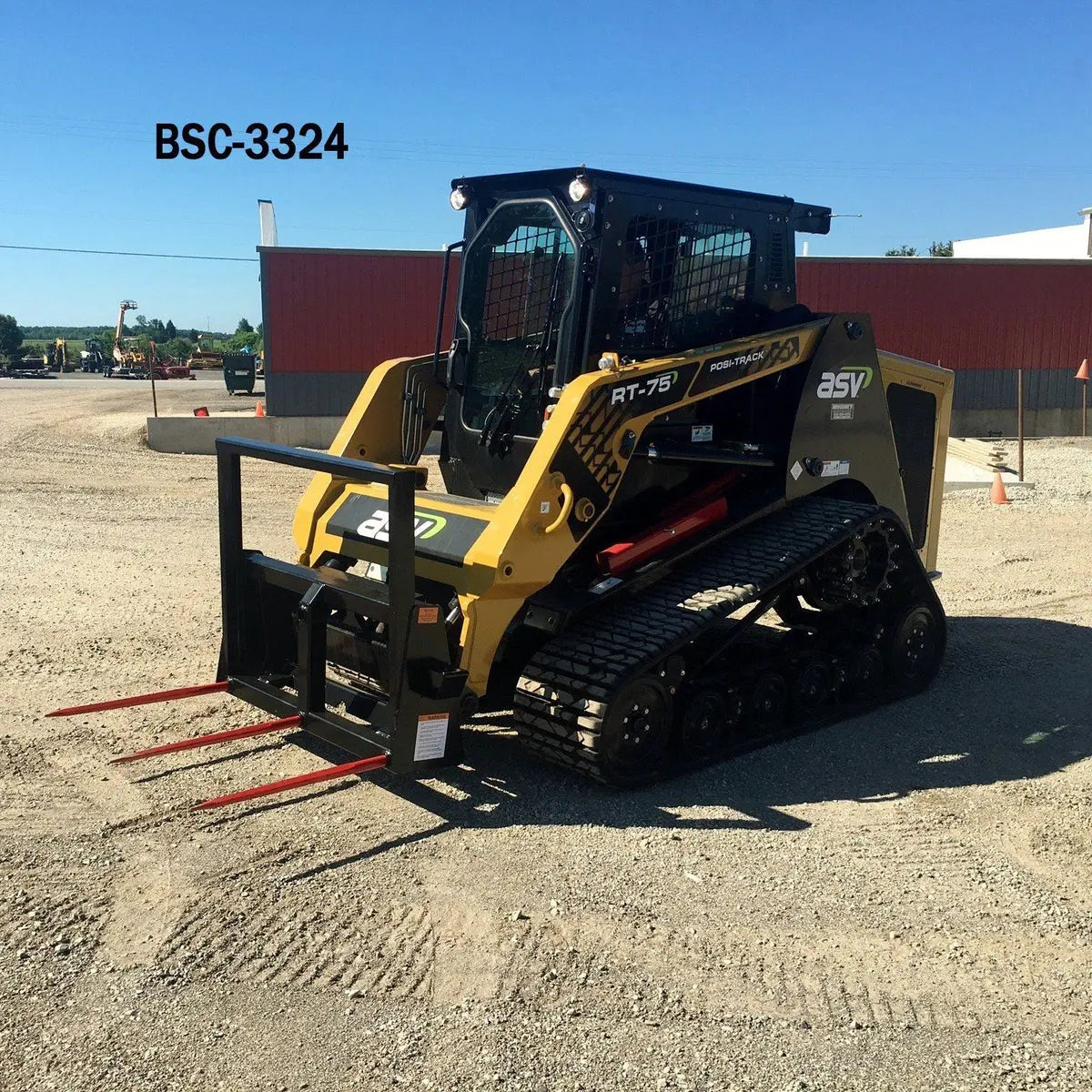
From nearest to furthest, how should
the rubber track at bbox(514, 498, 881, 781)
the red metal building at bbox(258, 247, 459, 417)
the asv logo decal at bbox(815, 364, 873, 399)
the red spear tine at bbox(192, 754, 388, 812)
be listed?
the red spear tine at bbox(192, 754, 388, 812), the rubber track at bbox(514, 498, 881, 781), the asv logo decal at bbox(815, 364, 873, 399), the red metal building at bbox(258, 247, 459, 417)

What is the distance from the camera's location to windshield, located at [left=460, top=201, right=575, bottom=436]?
18.0 ft

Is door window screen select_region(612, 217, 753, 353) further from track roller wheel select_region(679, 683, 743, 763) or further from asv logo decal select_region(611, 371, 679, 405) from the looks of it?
track roller wheel select_region(679, 683, 743, 763)

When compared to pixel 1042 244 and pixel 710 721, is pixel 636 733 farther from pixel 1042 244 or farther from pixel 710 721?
pixel 1042 244

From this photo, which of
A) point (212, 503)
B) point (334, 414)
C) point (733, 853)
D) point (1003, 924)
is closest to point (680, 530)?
point (733, 853)

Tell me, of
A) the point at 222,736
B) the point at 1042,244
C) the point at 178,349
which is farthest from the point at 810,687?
the point at 178,349

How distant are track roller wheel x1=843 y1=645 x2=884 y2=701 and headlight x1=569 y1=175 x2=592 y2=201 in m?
2.91

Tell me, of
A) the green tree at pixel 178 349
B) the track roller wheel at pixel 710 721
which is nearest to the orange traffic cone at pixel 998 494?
the track roller wheel at pixel 710 721

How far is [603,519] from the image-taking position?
5.48 metres

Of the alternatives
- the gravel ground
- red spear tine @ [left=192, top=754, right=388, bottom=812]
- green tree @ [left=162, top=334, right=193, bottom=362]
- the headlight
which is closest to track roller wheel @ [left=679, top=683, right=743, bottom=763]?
the gravel ground

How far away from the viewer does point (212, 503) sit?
1345cm

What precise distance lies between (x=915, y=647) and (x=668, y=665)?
225cm

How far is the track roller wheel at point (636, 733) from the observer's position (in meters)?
4.84

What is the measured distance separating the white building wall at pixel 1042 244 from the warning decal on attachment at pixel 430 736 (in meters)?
35.7

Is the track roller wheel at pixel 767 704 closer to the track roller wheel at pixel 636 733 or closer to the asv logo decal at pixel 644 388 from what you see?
the track roller wheel at pixel 636 733
